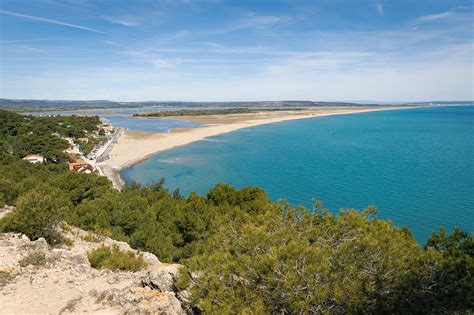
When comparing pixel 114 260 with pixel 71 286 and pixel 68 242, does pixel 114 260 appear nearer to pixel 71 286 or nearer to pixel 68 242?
pixel 71 286

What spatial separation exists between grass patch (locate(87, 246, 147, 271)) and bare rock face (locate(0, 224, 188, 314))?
0.29 m

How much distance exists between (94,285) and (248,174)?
121 ft

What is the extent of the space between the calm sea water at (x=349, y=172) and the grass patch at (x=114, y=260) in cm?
2176

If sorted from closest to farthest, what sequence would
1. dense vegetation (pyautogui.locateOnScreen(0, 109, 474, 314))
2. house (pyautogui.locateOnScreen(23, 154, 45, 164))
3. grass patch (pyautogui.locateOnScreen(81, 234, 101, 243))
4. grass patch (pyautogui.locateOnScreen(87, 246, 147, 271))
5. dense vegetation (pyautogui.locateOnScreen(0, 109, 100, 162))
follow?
dense vegetation (pyautogui.locateOnScreen(0, 109, 474, 314)), grass patch (pyautogui.locateOnScreen(87, 246, 147, 271)), grass patch (pyautogui.locateOnScreen(81, 234, 101, 243)), house (pyautogui.locateOnScreen(23, 154, 45, 164)), dense vegetation (pyautogui.locateOnScreen(0, 109, 100, 162))

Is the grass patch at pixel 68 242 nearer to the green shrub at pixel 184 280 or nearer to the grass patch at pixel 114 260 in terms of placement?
the grass patch at pixel 114 260

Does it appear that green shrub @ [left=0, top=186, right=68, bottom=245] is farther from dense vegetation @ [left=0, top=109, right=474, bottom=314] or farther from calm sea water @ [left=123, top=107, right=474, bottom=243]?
calm sea water @ [left=123, top=107, right=474, bottom=243]

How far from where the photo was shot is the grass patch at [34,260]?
36.2ft

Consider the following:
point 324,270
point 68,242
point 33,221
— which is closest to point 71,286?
point 68,242

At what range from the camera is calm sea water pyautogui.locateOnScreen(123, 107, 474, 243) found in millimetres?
32781

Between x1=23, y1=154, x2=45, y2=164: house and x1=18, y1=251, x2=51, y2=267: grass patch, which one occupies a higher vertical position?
x1=18, y1=251, x2=51, y2=267: grass patch

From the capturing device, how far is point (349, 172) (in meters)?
47.0

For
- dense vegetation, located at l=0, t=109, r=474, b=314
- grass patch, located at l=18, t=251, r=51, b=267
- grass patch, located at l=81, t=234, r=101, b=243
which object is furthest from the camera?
grass patch, located at l=81, t=234, r=101, b=243

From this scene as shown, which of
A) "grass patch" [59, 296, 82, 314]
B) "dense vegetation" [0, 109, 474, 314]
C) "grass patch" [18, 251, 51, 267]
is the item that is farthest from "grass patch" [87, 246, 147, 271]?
"grass patch" [59, 296, 82, 314]

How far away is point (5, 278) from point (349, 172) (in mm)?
43347
